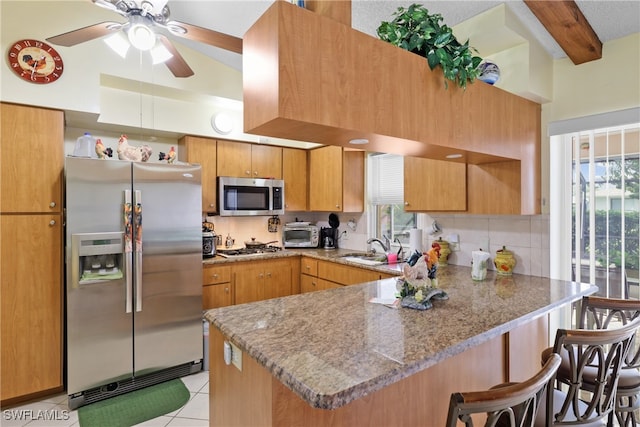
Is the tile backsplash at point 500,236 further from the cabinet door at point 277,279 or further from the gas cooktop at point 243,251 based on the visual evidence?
the cabinet door at point 277,279

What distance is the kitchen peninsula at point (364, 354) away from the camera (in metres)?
1.04

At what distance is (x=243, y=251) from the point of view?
3.80 m

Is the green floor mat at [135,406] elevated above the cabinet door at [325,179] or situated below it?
below

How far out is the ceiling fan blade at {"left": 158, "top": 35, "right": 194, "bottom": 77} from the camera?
219 centimetres

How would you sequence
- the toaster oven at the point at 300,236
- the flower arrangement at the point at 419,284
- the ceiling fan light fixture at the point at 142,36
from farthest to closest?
the toaster oven at the point at 300,236 → the ceiling fan light fixture at the point at 142,36 → the flower arrangement at the point at 419,284

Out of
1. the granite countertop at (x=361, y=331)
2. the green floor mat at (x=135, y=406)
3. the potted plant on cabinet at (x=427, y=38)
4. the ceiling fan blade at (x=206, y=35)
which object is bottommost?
the green floor mat at (x=135, y=406)

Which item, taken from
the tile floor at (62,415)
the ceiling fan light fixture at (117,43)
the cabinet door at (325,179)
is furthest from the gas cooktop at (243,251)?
the ceiling fan light fixture at (117,43)

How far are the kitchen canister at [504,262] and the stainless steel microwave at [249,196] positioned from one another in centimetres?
236

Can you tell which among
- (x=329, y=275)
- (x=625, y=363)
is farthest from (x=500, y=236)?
(x=329, y=275)

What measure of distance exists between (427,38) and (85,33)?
192 centimetres

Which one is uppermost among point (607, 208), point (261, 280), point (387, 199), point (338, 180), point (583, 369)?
point (338, 180)

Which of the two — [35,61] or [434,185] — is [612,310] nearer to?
[434,185]

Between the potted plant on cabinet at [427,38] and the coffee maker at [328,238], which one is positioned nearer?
the potted plant on cabinet at [427,38]

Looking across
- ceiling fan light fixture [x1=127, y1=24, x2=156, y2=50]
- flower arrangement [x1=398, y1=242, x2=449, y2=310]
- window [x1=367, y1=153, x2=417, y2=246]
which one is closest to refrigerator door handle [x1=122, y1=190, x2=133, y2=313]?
ceiling fan light fixture [x1=127, y1=24, x2=156, y2=50]
